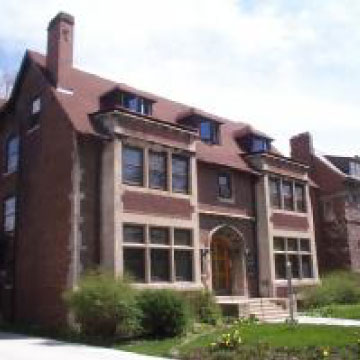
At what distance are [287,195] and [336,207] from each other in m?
6.12

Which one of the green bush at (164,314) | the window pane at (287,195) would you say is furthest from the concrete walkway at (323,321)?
the window pane at (287,195)

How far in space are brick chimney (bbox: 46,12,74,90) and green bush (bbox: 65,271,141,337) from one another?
31.1 ft

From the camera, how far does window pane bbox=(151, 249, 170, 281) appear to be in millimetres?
24266

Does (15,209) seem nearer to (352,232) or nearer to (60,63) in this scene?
(60,63)

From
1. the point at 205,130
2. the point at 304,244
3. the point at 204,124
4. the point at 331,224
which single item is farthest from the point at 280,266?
the point at 204,124

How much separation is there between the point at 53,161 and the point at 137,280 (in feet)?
19.0

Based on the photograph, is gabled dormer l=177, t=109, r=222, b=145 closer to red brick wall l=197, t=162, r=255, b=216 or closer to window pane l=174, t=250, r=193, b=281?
red brick wall l=197, t=162, r=255, b=216

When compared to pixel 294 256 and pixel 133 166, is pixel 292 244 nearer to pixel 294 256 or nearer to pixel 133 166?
pixel 294 256

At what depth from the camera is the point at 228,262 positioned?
29.7 metres

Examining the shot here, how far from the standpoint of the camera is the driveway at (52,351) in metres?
15.5

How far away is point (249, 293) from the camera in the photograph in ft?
96.4

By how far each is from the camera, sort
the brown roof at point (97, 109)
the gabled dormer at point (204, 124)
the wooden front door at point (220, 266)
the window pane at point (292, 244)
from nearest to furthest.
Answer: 1. the brown roof at point (97, 109)
2. the wooden front door at point (220, 266)
3. the gabled dormer at point (204, 124)
4. the window pane at point (292, 244)

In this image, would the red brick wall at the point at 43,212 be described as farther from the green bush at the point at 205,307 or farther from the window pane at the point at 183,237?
the green bush at the point at 205,307

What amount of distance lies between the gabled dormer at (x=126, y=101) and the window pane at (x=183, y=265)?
6.16m
